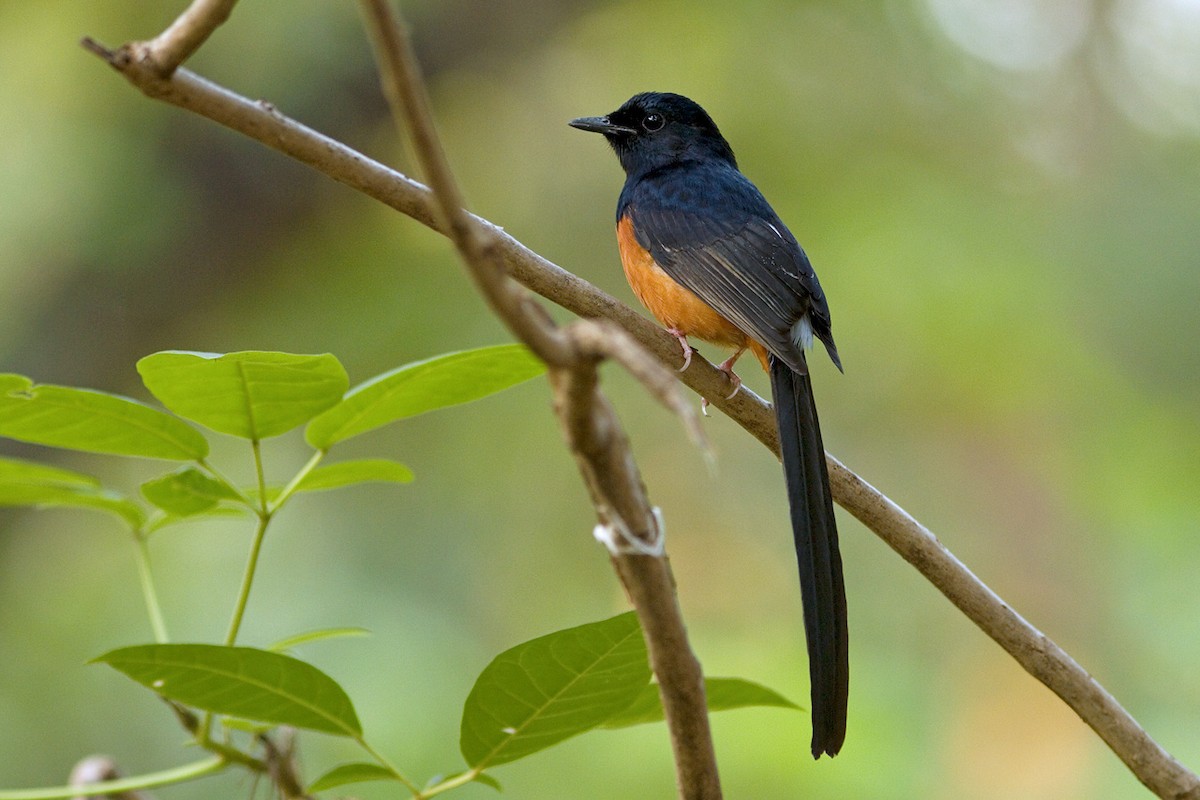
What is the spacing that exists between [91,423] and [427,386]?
376 mm

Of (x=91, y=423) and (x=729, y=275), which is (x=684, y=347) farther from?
(x=91, y=423)

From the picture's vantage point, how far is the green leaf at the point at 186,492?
4.49ft

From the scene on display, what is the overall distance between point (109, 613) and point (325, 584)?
805mm

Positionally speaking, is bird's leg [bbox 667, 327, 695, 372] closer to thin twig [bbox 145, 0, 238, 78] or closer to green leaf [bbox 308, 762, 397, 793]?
green leaf [bbox 308, 762, 397, 793]

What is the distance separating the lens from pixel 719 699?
143 cm

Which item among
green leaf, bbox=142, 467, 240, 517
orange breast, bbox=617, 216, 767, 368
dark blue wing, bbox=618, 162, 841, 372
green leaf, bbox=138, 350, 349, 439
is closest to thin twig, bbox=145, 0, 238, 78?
green leaf, bbox=138, 350, 349, 439

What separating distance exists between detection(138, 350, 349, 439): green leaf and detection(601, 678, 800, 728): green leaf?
20.0 inches

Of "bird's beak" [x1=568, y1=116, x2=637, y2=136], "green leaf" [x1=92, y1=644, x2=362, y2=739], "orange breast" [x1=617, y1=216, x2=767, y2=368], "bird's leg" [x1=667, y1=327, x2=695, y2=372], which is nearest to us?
"green leaf" [x1=92, y1=644, x2=362, y2=739]

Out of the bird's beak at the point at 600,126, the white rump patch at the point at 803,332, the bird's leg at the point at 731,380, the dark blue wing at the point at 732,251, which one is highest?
the bird's beak at the point at 600,126

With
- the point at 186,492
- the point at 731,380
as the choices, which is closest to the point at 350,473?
the point at 186,492

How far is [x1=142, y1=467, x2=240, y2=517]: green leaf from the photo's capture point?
137 cm

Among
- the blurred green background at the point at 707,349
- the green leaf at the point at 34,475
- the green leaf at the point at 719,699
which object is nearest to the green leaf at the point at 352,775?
the green leaf at the point at 719,699

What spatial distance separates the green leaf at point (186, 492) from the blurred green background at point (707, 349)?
224cm

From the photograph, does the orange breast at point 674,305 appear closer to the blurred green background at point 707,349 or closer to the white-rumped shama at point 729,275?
the white-rumped shama at point 729,275
